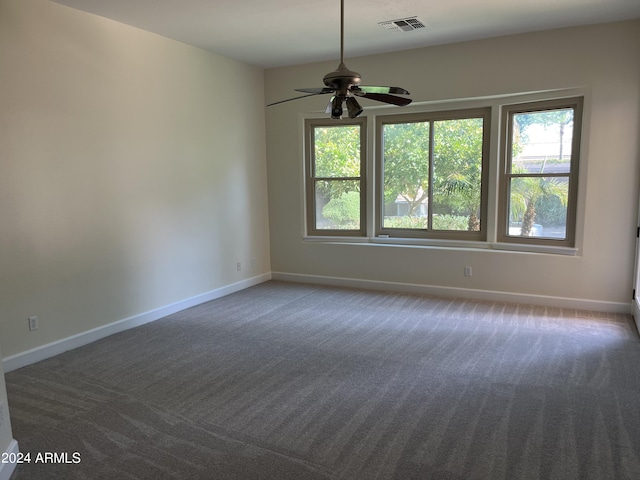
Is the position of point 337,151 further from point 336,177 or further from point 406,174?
point 406,174

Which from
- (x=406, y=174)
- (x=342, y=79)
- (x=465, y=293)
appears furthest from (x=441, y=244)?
(x=342, y=79)

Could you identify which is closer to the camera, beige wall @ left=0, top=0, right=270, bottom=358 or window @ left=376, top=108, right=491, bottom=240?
beige wall @ left=0, top=0, right=270, bottom=358


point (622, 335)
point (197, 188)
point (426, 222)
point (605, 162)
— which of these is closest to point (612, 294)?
point (622, 335)

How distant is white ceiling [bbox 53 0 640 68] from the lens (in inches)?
156

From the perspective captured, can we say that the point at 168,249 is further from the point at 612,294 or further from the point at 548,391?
the point at 612,294

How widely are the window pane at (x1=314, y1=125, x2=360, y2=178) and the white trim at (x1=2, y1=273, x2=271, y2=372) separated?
2.01 meters

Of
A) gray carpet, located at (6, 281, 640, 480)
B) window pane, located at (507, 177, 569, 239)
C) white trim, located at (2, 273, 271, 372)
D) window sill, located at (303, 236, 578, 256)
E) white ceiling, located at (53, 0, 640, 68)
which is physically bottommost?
gray carpet, located at (6, 281, 640, 480)

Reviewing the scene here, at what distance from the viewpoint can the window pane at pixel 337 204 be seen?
6.30 meters

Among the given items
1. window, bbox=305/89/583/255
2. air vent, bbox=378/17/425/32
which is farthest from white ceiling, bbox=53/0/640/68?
window, bbox=305/89/583/255

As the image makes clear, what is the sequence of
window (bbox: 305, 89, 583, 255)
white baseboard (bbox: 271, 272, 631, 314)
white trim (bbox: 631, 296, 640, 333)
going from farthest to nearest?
1. window (bbox: 305, 89, 583, 255)
2. white baseboard (bbox: 271, 272, 631, 314)
3. white trim (bbox: 631, 296, 640, 333)

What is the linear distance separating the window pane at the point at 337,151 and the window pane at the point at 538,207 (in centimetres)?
206

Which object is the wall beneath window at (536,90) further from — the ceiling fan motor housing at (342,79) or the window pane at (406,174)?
the ceiling fan motor housing at (342,79)

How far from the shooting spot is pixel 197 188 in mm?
5402

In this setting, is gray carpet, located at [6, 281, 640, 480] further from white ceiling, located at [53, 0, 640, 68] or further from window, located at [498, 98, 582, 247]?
white ceiling, located at [53, 0, 640, 68]
